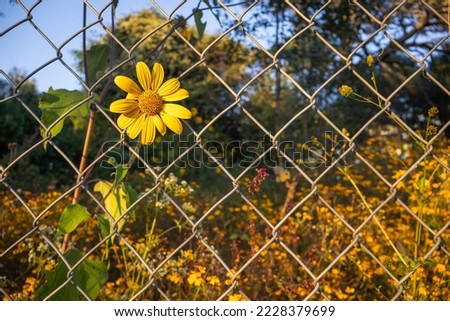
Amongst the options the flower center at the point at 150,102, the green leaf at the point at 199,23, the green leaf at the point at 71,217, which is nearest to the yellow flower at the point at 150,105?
the flower center at the point at 150,102

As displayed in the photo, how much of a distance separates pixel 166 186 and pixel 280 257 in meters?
0.61

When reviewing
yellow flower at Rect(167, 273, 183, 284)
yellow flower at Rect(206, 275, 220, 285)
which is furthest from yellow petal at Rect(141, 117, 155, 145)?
yellow flower at Rect(167, 273, 183, 284)

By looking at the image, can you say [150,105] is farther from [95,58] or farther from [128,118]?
[95,58]

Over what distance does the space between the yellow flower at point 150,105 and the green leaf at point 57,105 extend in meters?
0.13

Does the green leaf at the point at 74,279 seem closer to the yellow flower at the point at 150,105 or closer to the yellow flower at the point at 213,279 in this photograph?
the yellow flower at the point at 150,105

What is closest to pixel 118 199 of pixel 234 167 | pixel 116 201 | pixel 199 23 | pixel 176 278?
pixel 116 201

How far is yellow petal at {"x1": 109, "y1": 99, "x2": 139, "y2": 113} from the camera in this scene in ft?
3.48

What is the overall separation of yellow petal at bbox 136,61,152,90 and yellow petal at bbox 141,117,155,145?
0.22 ft

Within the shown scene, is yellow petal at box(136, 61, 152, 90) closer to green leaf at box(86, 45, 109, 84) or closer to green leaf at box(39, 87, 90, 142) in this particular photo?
green leaf at box(39, 87, 90, 142)

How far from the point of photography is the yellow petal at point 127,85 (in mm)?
1070

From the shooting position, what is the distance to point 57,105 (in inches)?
46.3
